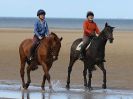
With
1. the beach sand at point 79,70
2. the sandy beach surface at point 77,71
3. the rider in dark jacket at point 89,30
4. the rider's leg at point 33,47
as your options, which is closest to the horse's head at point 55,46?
the rider's leg at point 33,47

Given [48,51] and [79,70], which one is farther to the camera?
[79,70]

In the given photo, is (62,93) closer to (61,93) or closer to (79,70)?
(61,93)

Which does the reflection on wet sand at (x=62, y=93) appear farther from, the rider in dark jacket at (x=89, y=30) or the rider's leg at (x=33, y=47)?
the rider in dark jacket at (x=89, y=30)

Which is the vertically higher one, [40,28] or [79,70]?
[40,28]

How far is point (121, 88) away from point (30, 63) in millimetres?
3156

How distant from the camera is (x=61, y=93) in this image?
62.7ft

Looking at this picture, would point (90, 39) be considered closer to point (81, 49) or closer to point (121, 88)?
point (81, 49)

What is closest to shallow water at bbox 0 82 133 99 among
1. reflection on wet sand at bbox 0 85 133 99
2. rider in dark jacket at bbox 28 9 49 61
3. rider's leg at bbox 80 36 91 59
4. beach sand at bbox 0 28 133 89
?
reflection on wet sand at bbox 0 85 133 99

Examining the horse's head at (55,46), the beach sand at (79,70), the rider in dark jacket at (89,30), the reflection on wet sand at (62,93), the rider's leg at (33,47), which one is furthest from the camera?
the beach sand at (79,70)

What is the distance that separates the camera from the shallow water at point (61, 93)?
18.1m

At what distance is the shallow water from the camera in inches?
712

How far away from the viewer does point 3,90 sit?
64.2 ft

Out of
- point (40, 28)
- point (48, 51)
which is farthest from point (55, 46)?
point (40, 28)

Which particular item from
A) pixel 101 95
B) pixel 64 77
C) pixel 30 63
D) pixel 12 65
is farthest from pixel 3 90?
pixel 12 65
